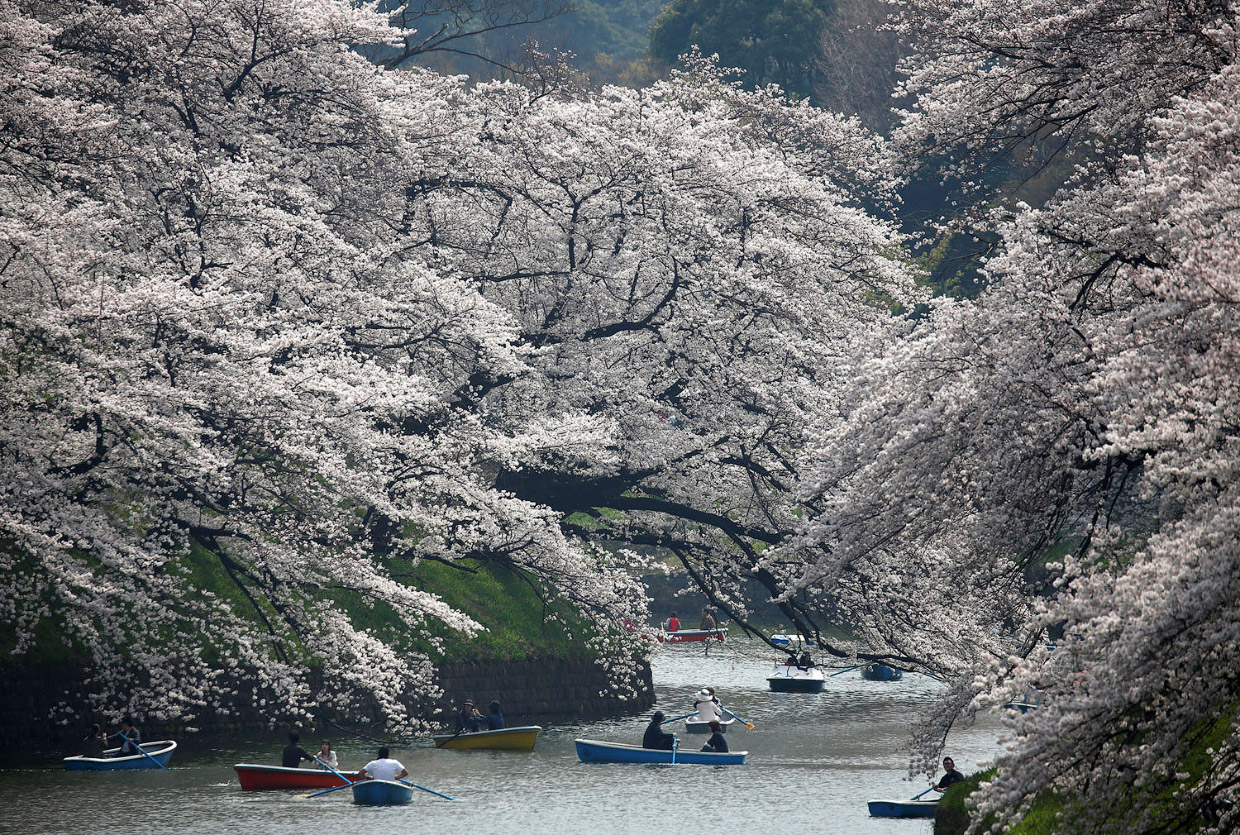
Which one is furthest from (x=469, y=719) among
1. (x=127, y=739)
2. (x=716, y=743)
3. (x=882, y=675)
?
(x=882, y=675)

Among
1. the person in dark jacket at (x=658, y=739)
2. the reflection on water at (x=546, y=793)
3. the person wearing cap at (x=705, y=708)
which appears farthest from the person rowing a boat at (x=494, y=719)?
the person wearing cap at (x=705, y=708)

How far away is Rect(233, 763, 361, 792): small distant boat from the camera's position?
20125 millimetres

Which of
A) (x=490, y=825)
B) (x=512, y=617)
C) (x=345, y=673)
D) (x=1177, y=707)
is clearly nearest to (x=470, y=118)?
(x=512, y=617)

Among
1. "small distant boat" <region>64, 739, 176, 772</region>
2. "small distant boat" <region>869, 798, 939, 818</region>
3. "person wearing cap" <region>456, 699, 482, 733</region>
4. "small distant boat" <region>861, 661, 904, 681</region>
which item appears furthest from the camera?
"small distant boat" <region>861, 661, 904, 681</region>

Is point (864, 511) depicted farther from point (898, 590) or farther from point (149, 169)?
point (149, 169)

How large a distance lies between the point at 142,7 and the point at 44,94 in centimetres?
272

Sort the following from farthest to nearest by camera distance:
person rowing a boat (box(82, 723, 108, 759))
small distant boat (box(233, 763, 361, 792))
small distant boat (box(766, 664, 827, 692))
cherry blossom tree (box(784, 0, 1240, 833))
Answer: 1. small distant boat (box(766, 664, 827, 692))
2. person rowing a boat (box(82, 723, 108, 759))
3. small distant boat (box(233, 763, 361, 792))
4. cherry blossom tree (box(784, 0, 1240, 833))

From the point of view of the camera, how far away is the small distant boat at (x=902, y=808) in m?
18.9

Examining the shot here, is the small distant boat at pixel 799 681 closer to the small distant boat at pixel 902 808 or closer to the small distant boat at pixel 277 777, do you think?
the small distant boat at pixel 902 808

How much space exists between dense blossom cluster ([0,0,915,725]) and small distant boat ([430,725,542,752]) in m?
Answer: 1.26

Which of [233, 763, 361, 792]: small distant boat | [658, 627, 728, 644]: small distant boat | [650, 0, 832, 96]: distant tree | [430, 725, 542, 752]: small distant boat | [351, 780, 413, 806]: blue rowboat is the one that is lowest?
[351, 780, 413, 806]: blue rowboat

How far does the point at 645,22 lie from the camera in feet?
307

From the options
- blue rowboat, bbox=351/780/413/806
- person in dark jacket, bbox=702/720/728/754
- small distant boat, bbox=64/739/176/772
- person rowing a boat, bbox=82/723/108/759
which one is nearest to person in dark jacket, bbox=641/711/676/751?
person in dark jacket, bbox=702/720/728/754

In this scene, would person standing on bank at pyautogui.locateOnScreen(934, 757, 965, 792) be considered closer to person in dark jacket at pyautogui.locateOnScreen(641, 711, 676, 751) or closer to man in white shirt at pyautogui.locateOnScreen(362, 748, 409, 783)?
person in dark jacket at pyautogui.locateOnScreen(641, 711, 676, 751)
